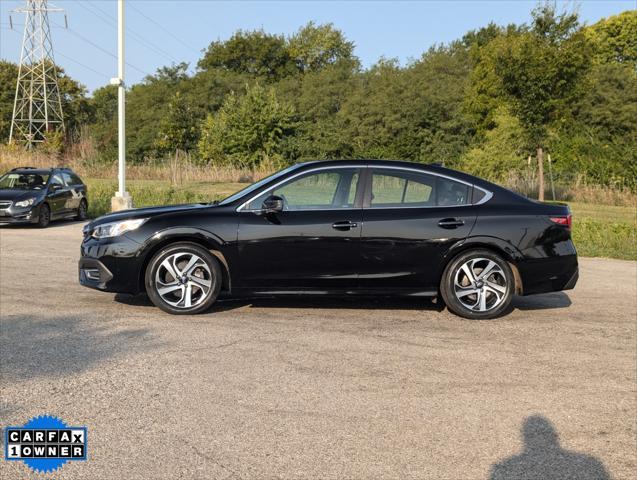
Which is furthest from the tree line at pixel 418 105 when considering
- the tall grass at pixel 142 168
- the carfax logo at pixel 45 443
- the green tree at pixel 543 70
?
the carfax logo at pixel 45 443

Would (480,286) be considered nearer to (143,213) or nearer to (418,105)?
(143,213)

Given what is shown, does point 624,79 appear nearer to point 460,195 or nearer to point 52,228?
point 52,228

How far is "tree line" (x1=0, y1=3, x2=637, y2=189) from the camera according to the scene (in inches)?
987

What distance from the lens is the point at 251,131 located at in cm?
4962

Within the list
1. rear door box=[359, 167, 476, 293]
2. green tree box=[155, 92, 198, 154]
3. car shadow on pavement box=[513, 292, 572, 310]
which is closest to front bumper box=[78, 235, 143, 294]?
rear door box=[359, 167, 476, 293]

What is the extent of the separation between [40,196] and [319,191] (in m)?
12.0

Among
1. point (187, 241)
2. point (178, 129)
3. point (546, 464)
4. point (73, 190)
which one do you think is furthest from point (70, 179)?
point (178, 129)

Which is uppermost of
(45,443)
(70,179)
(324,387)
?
(70,179)

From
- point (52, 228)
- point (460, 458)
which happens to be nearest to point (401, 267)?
point (460, 458)

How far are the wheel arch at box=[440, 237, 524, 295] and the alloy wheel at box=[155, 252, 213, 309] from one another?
2.53 m

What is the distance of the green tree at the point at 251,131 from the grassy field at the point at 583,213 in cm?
1806

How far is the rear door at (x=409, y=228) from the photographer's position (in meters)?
7.31

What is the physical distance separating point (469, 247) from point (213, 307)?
2.89 meters

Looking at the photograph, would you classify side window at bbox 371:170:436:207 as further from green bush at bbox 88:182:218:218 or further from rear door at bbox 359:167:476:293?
green bush at bbox 88:182:218:218
